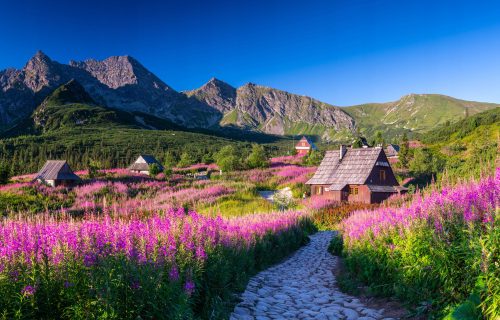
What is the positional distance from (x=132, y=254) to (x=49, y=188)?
1007 inches

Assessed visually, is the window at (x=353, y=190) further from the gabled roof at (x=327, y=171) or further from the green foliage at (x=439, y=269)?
the green foliage at (x=439, y=269)

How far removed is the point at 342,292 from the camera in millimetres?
8531

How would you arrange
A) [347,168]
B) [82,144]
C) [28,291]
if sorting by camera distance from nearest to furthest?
[28,291], [347,168], [82,144]

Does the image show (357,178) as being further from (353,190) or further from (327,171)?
(327,171)

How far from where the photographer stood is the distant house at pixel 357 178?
31.7 m

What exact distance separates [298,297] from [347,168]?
1075 inches

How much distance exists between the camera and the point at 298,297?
7902 mm

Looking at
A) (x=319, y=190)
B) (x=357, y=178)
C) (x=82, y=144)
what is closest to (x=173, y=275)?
(x=357, y=178)

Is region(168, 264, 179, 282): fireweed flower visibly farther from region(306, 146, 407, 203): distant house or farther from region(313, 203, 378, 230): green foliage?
region(306, 146, 407, 203): distant house

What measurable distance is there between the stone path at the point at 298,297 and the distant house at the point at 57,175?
1019 inches

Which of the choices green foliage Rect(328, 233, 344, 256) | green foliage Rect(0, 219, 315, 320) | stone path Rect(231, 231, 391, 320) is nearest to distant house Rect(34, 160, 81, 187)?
green foliage Rect(328, 233, 344, 256)

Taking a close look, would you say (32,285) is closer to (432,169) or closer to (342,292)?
(342,292)

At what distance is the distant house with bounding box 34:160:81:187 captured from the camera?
31797mm

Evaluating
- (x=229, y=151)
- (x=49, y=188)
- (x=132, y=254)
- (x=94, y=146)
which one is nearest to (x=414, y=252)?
(x=132, y=254)
